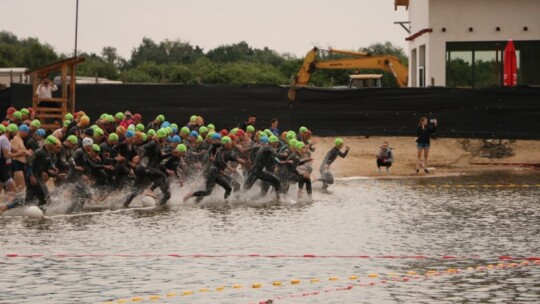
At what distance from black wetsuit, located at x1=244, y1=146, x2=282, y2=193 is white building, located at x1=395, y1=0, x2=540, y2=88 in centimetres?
2263

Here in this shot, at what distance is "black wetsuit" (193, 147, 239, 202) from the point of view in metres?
28.6

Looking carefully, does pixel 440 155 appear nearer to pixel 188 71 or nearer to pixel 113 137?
pixel 113 137

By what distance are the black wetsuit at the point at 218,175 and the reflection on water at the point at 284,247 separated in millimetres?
674

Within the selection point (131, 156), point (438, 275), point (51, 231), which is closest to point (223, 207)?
point (131, 156)

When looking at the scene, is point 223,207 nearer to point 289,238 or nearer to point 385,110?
point 289,238

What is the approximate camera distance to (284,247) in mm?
20297

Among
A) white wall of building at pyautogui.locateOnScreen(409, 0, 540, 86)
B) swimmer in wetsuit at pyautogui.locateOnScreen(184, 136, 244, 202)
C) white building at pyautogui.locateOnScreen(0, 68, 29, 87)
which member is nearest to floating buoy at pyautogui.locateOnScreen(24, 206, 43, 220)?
swimmer in wetsuit at pyautogui.locateOnScreen(184, 136, 244, 202)

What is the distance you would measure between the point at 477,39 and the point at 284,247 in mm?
32946

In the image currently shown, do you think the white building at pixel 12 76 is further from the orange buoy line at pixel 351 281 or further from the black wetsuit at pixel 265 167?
the orange buoy line at pixel 351 281

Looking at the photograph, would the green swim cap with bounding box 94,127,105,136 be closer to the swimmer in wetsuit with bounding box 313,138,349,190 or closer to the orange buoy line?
the swimmer in wetsuit with bounding box 313,138,349,190

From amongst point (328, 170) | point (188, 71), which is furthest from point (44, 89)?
point (188, 71)

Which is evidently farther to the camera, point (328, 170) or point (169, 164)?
point (328, 170)

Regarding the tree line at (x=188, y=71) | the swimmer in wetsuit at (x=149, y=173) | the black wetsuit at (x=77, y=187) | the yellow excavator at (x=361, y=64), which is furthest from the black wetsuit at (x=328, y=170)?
the tree line at (x=188, y=71)

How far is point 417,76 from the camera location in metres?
56.2
